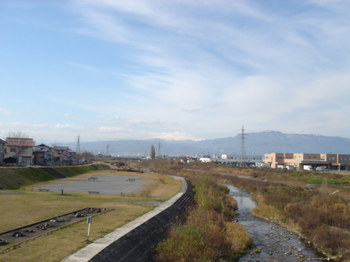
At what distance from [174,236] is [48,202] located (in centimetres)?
1491

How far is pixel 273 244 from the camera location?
2541cm

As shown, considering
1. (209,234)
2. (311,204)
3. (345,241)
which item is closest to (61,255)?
(209,234)

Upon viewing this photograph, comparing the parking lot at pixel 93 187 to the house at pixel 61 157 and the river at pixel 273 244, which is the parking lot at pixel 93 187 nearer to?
the river at pixel 273 244

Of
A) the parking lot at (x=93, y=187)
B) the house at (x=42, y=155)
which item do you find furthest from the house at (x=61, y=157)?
the parking lot at (x=93, y=187)

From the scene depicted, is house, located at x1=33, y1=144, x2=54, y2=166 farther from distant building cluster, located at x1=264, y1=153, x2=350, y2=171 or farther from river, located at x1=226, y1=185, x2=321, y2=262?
river, located at x1=226, y1=185, x2=321, y2=262

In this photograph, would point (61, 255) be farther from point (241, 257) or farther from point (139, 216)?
point (241, 257)

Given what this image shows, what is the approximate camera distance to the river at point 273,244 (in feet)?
73.7

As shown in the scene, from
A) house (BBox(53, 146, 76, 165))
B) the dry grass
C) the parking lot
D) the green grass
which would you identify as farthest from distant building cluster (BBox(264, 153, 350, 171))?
the dry grass

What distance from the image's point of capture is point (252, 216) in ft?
120

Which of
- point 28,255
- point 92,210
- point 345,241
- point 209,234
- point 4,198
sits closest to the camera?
point 28,255

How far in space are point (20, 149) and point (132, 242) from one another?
7577cm

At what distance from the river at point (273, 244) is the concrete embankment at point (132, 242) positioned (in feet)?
19.1

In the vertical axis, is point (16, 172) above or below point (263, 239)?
above

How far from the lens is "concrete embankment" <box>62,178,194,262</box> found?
14.7 meters
